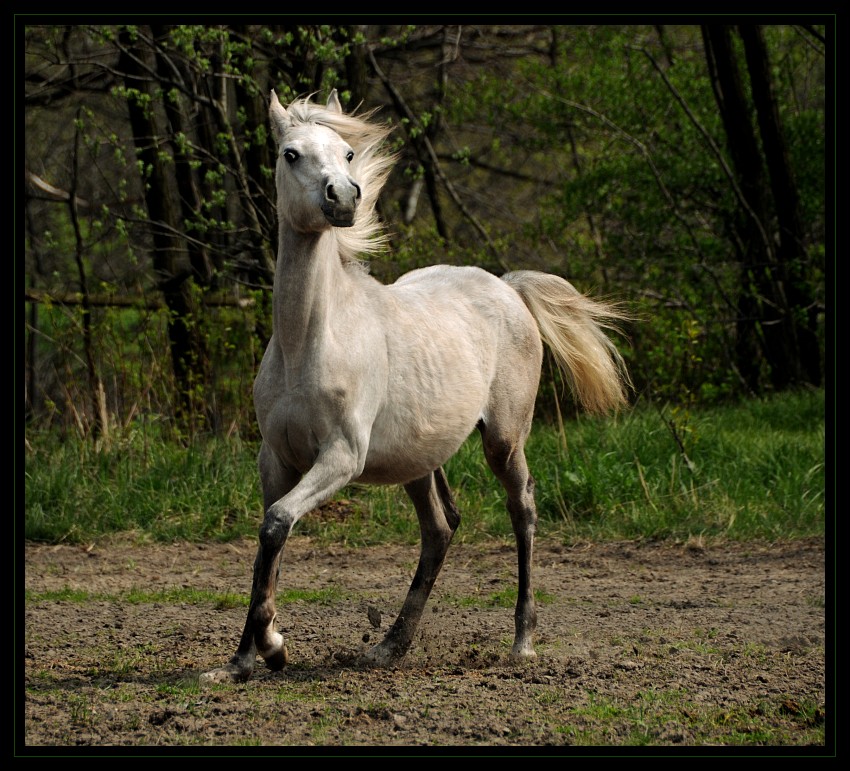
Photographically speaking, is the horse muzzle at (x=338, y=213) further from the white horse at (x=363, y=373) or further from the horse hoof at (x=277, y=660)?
the horse hoof at (x=277, y=660)

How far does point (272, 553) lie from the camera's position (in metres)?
4.09

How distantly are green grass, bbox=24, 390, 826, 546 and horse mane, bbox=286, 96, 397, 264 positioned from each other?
9.60 ft

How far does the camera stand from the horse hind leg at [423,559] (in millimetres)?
4812

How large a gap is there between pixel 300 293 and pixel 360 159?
2.67ft

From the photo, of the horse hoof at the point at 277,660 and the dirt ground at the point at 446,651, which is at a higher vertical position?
the horse hoof at the point at 277,660

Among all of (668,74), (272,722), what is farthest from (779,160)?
(272,722)

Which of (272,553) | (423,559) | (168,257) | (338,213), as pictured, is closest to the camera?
(338,213)

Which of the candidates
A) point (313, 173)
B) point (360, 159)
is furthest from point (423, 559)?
point (313, 173)

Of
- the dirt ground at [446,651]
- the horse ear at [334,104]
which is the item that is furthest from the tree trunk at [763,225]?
the horse ear at [334,104]

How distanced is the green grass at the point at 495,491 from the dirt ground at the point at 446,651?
0.24 metres

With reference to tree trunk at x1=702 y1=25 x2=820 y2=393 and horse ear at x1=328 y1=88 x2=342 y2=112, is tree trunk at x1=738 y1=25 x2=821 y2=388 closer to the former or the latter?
tree trunk at x1=702 y1=25 x2=820 y2=393

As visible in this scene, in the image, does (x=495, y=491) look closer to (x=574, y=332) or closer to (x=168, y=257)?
(x=574, y=332)

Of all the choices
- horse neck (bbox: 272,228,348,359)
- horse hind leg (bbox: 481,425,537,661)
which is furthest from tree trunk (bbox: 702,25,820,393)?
horse neck (bbox: 272,228,348,359)

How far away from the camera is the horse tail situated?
5773 millimetres
